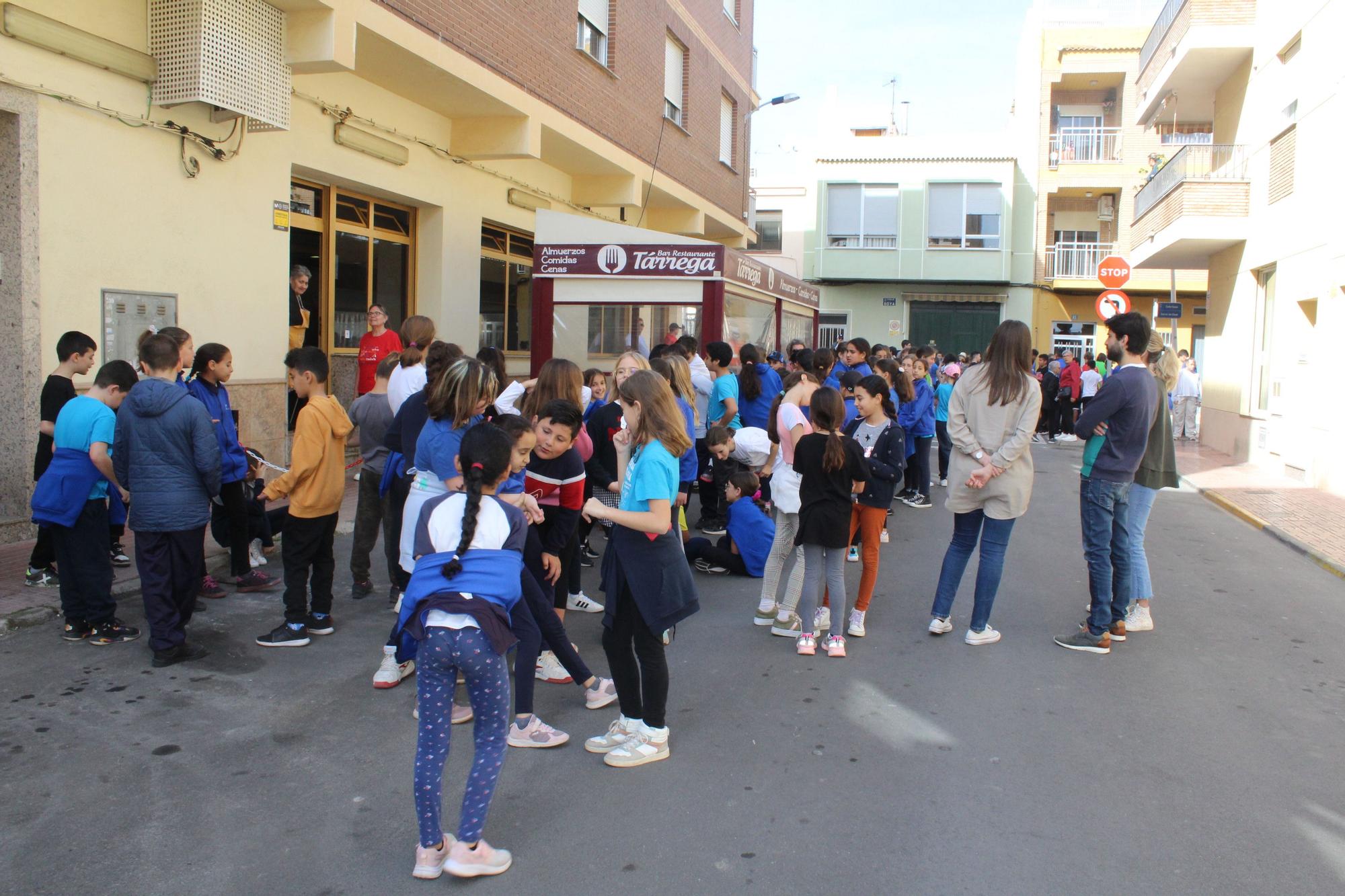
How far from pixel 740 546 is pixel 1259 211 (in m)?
13.9

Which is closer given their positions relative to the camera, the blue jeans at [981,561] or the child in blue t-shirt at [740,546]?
the blue jeans at [981,561]

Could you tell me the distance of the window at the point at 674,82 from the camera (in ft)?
59.3

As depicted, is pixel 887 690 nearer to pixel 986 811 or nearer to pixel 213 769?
pixel 986 811

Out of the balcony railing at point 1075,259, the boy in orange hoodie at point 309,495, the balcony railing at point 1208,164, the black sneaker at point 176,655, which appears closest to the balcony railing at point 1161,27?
the balcony railing at point 1208,164

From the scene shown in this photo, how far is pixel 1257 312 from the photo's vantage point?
17.2 m

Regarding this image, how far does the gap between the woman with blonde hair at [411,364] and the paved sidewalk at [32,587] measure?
1.28 m

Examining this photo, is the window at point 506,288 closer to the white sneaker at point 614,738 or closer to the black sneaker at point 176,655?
the black sneaker at point 176,655

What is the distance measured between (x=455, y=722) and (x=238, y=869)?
1.42 meters

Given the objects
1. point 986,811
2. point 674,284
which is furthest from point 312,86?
point 986,811

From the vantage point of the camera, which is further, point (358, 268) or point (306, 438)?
point (358, 268)

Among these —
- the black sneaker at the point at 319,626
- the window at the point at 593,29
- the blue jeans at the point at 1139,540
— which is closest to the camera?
the black sneaker at the point at 319,626

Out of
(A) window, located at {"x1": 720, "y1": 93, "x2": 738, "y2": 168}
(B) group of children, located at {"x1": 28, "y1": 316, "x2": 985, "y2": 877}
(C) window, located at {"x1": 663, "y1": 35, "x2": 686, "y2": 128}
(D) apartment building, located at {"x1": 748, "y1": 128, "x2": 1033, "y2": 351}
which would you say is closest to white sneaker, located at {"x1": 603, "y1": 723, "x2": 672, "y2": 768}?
(B) group of children, located at {"x1": 28, "y1": 316, "x2": 985, "y2": 877}

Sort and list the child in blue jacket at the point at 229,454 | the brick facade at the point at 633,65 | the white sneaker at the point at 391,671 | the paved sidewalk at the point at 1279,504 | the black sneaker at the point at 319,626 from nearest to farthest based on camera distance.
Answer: the white sneaker at the point at 391,671 < the black sneaker at the point at 319,626 < the child in blue jacket at the point at 229,454 < the paved sidewalk at the point at 1279,504 < the brick facade at the point at 633,65

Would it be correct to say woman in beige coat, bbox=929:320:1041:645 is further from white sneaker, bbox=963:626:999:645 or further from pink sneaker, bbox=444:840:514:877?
pink sneaker, bbox=444:840:514:877
